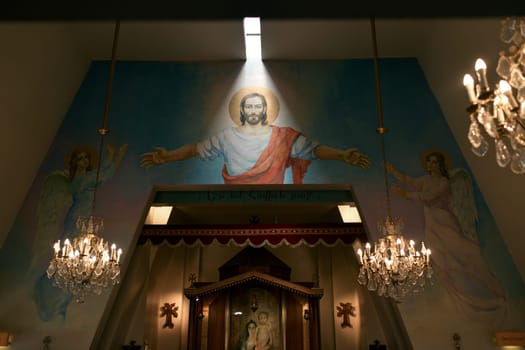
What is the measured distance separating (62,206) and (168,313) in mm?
4708

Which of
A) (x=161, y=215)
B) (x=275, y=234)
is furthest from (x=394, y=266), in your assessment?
(x=161, y=215)

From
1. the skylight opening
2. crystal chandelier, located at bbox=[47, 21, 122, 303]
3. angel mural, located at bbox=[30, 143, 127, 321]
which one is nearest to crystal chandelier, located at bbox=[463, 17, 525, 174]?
crystal chandelier, located at bbox=[47, 21, 122, 303]

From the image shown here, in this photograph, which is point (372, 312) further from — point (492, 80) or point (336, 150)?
point (492, 80)

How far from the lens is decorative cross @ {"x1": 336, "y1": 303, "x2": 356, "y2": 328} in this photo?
440 inches

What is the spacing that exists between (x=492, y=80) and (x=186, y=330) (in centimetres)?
851

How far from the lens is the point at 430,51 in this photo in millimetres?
7797

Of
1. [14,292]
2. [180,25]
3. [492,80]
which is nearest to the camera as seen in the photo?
[492,80]

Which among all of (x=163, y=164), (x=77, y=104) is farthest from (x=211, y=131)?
(x=77, y=104)

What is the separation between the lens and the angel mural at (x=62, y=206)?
274 inches

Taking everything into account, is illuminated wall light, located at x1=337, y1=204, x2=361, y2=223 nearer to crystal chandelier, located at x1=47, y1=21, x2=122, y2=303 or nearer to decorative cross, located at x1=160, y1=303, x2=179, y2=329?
decorative cross, located at x1=160, y1=303, x2=179, y2=329

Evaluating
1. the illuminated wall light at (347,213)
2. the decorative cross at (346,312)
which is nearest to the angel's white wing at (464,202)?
the illuminated wall light at (347,213)

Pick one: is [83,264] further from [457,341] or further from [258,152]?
[457,341]

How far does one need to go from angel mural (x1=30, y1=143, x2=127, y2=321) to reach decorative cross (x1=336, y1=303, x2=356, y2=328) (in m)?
6.40

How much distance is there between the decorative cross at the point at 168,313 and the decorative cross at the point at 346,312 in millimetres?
3837
